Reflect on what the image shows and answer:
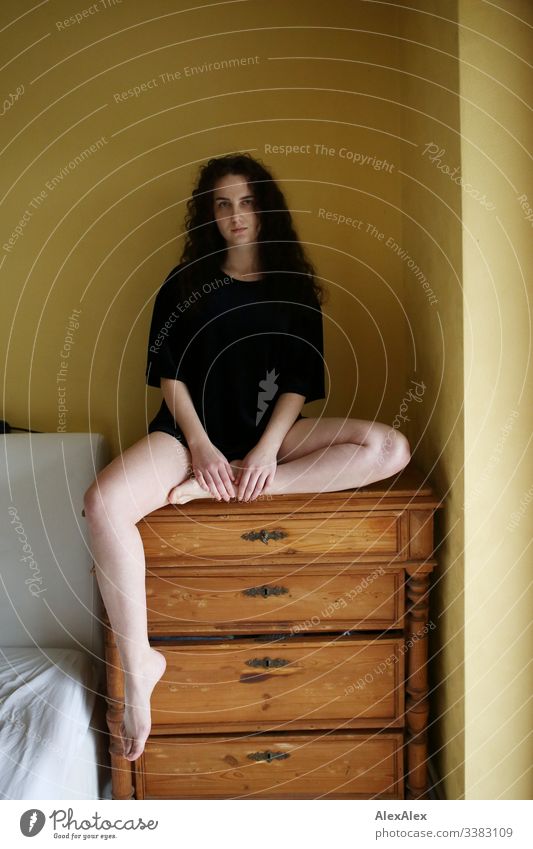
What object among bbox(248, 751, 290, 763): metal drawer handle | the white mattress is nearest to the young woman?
the white mattress

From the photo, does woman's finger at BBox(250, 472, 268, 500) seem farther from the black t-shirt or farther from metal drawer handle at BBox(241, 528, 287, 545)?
the black t-shirt

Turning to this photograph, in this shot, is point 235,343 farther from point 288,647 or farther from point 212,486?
point 288,647

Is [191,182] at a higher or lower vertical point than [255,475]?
higher

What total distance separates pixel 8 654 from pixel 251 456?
710 mm

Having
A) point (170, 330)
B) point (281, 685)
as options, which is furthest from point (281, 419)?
point (281, 685)

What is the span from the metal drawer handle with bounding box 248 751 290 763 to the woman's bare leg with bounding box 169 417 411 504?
1.75 feet

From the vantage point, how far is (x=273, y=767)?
155 cm

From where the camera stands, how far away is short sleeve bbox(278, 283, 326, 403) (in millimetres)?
1615

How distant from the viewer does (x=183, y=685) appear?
1.52m

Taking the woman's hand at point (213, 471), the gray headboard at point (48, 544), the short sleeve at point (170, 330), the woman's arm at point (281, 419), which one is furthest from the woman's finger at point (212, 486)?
the gray headboard at point (48, 544)

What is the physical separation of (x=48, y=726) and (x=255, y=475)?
601mm

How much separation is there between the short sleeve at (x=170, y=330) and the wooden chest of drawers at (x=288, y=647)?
13.7 inches

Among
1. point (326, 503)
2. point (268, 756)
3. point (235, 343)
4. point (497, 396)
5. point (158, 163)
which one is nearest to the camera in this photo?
point (497, 396)
